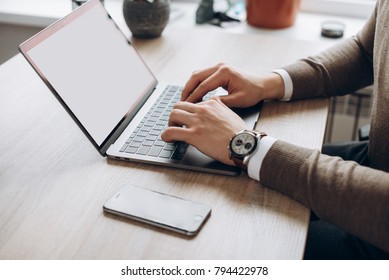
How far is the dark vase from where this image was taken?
1.35m

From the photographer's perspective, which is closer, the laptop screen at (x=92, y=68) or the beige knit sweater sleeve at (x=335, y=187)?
the beige knit sweater sleeve at (x=335, y=187)

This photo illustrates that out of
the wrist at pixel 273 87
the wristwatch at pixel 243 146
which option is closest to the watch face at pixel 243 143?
the wristwatch at pixel 243 146

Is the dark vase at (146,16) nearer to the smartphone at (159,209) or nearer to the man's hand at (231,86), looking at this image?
the man's hand at (231,86)

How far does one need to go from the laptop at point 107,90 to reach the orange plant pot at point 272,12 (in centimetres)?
67

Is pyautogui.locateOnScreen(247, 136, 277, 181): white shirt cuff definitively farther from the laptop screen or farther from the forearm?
the laptop screen

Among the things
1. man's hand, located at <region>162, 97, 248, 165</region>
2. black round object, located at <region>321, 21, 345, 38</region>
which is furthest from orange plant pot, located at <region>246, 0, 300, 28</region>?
man's hand, located at <region>162, 97, 248, 165</region>

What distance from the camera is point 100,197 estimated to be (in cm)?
77

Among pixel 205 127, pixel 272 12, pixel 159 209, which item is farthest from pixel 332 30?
pixel 159 209

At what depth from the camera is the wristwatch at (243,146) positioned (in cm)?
80

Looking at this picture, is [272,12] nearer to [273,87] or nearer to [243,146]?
[273,87]

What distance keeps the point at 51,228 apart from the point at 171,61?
67cm

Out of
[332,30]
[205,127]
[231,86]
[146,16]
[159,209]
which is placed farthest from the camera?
[332,30]

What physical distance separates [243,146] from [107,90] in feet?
1.01
